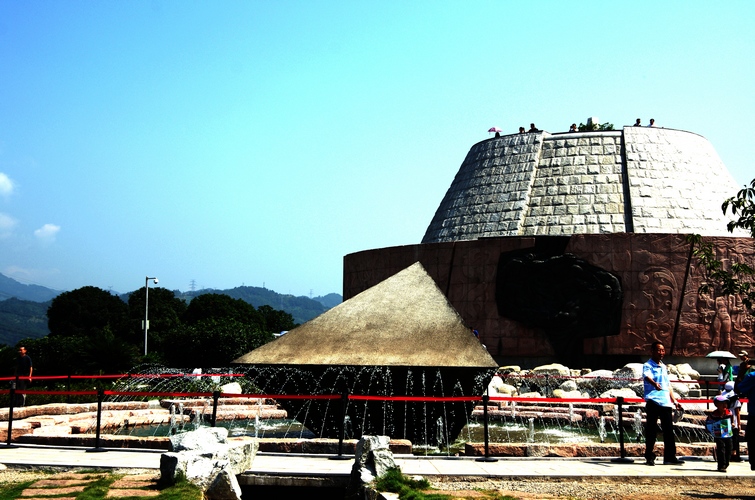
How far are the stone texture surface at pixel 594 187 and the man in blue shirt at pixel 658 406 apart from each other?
20.6m

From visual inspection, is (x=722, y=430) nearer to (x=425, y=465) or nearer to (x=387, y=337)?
(x=425, y=465)

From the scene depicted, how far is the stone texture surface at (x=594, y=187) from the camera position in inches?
1209

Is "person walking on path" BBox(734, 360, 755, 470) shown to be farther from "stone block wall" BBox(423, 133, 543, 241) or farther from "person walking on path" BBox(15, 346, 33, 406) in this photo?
"stone block wall" BBox(423, 133, 543, 241)

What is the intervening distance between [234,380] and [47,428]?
10729 mm

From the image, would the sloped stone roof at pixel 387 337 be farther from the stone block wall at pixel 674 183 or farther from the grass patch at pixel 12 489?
the stone block wall at pixel 674 183

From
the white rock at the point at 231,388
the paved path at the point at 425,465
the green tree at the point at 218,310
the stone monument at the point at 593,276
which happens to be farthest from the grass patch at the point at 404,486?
the green tree at the point at 218,310

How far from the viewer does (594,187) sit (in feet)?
104

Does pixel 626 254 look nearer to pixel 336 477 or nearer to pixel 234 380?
pixel 234 380

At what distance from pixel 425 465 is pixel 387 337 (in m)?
2.54

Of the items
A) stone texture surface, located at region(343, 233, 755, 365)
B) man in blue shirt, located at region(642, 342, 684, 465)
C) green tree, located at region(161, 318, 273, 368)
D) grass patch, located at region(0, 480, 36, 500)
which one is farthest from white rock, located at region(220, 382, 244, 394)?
green tree, located at region(161, 318, 273, 368)

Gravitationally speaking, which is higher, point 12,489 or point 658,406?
point 658,406

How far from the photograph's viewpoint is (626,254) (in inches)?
982

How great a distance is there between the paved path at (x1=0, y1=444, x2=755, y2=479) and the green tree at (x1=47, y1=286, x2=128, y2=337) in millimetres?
65694

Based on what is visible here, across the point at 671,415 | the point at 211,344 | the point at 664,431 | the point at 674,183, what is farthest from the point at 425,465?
the point at 674,183
